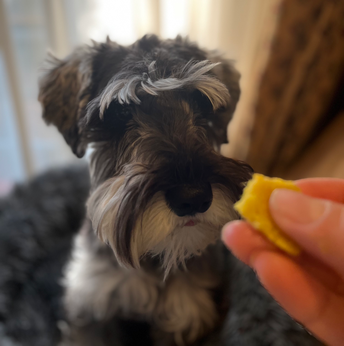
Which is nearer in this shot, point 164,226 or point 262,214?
point 262,214

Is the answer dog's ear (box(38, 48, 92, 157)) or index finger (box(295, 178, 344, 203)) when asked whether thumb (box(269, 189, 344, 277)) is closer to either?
index finger (box(295, 178, 344, 203))

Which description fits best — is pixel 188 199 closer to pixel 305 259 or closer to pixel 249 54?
pixel 305 259

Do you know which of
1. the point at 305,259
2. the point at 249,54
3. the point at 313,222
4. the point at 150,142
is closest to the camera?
the point at 313,222

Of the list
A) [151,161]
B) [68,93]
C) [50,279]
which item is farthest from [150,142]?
[50,279]

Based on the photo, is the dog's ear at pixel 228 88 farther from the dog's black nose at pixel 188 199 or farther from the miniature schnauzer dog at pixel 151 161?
the dog's black nose at pixel 188 199

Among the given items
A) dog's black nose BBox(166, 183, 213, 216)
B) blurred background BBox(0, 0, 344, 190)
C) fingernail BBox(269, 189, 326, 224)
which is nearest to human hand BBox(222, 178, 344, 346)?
fingernail BBox(269, 189, 326, 224)

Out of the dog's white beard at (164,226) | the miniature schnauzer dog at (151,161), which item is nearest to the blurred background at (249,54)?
the miniature schnauzer dog at (151,161)
